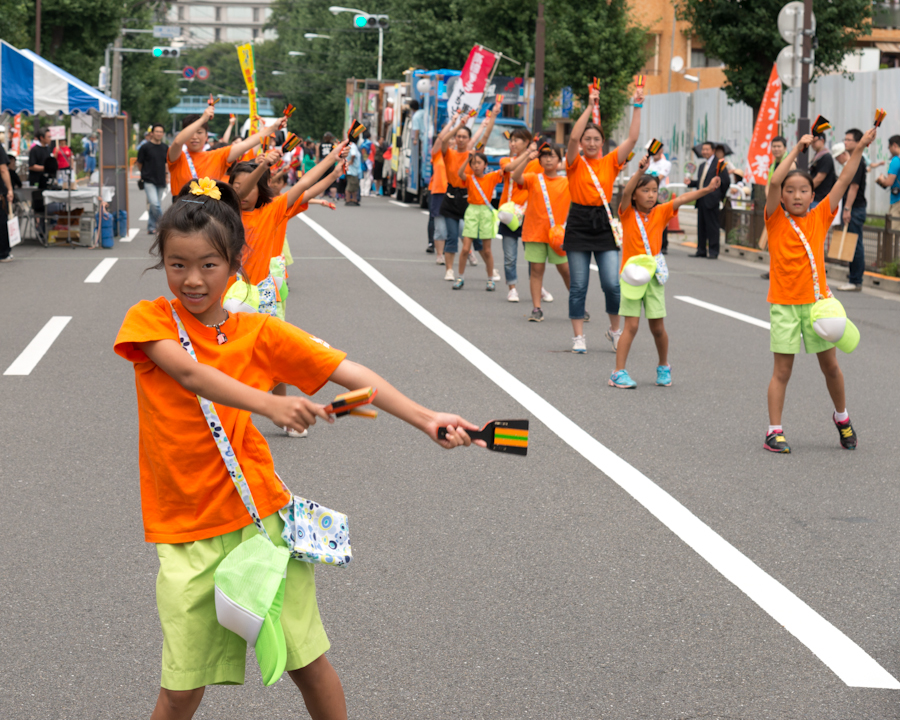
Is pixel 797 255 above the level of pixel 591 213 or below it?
below

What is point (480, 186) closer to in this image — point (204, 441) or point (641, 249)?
point (641, 249)

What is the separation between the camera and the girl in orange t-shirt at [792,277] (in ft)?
22.1

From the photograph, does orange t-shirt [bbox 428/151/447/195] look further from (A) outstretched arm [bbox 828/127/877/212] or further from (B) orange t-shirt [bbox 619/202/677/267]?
(A) outstretched arm [bbox 828/127/877/212]

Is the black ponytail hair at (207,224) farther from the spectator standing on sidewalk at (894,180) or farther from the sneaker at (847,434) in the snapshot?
the spectator standing on sidewalk at (894,180)

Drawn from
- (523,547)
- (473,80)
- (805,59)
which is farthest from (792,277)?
(473,80)

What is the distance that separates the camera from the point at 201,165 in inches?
433

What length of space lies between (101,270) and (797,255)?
11360mm

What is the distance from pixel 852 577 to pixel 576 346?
5437 mm

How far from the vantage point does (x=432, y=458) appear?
6633 mm

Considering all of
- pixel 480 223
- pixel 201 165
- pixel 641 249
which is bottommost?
pixel 641 249

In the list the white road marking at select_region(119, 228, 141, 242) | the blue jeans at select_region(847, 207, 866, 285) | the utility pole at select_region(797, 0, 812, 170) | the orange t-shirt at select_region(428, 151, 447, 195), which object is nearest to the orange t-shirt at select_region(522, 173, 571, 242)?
the orange t-shirt at select_region(428, 151, 447, 195)

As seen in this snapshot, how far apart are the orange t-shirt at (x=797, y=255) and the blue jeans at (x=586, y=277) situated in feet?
9.68

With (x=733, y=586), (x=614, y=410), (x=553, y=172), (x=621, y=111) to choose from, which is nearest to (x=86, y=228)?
(x=553, y=172)

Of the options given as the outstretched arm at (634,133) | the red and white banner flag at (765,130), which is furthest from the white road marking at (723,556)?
the red and white banner flag at (765,130)
